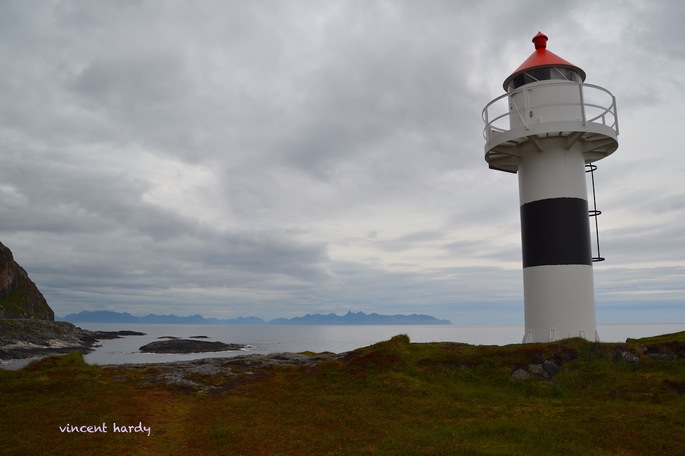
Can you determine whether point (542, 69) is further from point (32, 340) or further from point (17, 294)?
point (17, 294)

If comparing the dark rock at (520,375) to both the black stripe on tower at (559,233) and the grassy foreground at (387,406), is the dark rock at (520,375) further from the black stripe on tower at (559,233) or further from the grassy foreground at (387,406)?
the black stripe on tower at (559,233)

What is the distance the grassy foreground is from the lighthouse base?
1555 mm

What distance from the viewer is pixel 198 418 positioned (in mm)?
12445

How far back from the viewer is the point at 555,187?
1856 cm

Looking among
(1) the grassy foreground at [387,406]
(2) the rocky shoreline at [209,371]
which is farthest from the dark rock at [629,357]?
(2) the rocky shoreline at [209,371]

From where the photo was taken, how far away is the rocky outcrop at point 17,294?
113 m

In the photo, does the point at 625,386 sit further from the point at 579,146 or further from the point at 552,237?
the point at 579,146

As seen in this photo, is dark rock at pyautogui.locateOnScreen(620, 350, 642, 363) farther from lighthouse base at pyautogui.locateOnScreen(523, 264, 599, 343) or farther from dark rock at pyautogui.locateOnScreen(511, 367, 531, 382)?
dark rock at pyautogui.locateOnScreen(511, 367, 531, 382)

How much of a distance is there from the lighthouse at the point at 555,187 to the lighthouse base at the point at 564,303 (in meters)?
0.03

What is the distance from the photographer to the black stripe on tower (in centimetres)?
1816

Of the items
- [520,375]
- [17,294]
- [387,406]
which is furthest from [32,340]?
[520,375]

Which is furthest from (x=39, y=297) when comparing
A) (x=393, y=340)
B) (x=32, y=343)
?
(x=393, y=340)

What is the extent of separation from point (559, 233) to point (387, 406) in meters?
10.0

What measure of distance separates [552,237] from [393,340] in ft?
25.0
